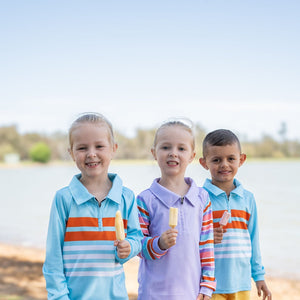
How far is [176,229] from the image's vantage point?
99.9 inches

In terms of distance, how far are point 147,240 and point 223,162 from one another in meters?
0.79

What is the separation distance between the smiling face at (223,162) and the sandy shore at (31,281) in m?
3.31

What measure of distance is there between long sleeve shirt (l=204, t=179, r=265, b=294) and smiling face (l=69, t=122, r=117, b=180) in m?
0.86

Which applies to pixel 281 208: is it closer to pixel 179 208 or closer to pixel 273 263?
pixel 273 263

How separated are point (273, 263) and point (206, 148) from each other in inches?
280

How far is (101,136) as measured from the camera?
2449mm

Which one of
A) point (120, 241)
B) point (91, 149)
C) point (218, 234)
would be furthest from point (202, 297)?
point (91, 149)

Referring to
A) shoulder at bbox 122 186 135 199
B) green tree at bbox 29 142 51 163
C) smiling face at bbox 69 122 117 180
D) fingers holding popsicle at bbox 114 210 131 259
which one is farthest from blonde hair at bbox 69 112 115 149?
green tree at bbox 29 142 51 163

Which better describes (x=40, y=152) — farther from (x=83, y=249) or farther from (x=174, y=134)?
(x=83, y=249)

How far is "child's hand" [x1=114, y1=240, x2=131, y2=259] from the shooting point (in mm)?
2250

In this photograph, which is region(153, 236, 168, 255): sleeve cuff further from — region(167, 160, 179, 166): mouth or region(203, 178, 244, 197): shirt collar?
region(203, 178, 244, 197): shirt collar

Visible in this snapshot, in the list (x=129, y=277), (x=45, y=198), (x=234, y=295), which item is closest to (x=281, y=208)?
(x=45, y=198)

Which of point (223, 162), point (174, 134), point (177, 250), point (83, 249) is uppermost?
point (174, 134)

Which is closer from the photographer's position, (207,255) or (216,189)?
(207,255)
